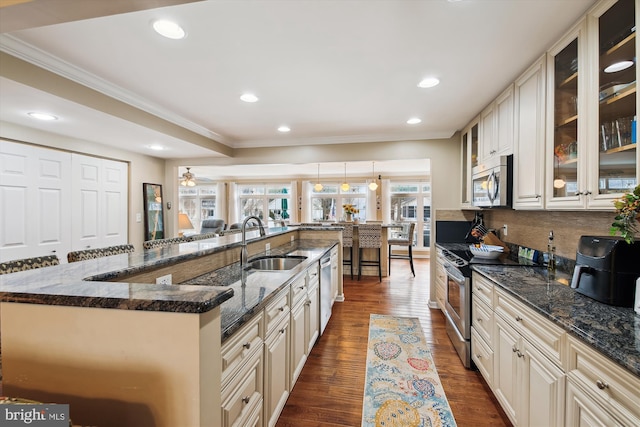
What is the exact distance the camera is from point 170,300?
76 centimetres

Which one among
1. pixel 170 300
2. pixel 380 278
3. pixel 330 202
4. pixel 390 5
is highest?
pixel 390 5

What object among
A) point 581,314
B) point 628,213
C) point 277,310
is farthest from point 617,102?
point 277,310

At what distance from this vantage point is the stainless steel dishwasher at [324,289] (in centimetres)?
279

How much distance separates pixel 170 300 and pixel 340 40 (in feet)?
5.79

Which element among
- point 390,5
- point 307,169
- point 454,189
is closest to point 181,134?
point 390,5

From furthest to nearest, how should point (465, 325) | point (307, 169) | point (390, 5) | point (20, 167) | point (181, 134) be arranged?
1. point (307, 169)
2. point (181, 134)
3. point (20, 167)
4. point (465, 325)
5. point (390, 5)

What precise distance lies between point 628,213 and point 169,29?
2.54 meters

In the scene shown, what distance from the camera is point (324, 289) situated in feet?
9.45

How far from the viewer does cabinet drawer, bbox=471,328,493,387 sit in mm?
1902

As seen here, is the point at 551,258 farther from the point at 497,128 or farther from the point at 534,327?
the point at 497,128

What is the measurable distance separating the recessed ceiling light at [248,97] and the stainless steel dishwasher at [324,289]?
1.77m

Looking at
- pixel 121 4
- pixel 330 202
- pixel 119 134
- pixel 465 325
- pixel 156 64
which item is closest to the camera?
pixel 121 4

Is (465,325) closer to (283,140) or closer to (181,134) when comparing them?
(283,140)

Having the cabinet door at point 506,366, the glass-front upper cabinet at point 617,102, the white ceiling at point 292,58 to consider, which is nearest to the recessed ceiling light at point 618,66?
the glass-front upper cabinet at point 617,102
